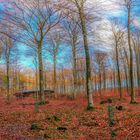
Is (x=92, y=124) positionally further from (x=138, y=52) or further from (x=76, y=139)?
(x=138, y=52)

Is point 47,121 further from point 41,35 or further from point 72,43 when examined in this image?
point 72,43

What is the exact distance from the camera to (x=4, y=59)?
118 ft

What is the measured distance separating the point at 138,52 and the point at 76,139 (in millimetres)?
39887

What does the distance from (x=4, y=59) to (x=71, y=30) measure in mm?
10454

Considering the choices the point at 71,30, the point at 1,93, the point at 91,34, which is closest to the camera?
the point at 91,34

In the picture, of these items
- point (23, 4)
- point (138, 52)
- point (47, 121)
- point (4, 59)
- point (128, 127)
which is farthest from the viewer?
point (138, 52)

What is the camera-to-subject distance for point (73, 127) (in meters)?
12.8

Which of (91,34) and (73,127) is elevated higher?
(91,34)

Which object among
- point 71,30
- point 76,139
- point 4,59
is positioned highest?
point 71,30

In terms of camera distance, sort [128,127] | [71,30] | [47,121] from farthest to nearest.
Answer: [71,30]
[47,121]
[128,127]

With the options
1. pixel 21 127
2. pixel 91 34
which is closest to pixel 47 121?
pixel 21 127

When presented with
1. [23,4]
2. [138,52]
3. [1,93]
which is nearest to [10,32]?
[23,4]

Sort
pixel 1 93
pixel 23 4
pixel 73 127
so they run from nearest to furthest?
pixel 73 127, pixel 23 4, pixel 1 93

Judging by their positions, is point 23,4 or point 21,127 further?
point 23,4
